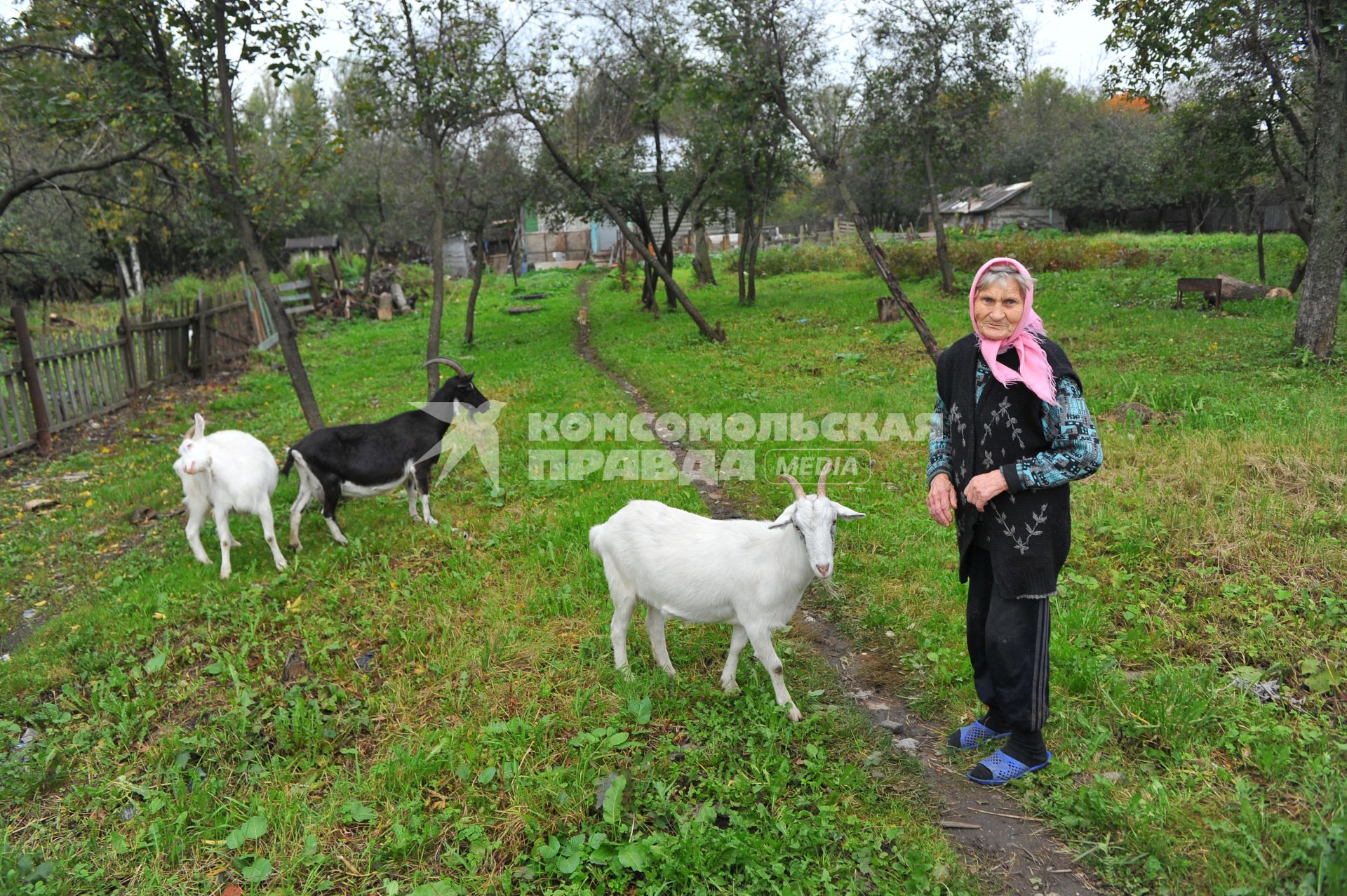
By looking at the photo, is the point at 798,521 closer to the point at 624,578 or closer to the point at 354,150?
the point at 624,578

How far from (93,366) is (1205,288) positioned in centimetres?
2119

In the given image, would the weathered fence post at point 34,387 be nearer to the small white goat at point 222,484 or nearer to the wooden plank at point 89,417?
the wooden plank at point 89,417

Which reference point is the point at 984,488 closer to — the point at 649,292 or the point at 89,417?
the point at 89,417

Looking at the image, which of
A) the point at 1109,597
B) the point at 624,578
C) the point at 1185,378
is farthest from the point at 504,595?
the point at 1185,378

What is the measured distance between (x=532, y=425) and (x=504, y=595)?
5.03 m

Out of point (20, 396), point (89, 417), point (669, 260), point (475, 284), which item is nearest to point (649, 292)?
point (669, 260)

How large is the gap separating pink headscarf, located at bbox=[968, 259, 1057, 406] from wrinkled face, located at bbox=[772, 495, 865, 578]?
103 centimetres

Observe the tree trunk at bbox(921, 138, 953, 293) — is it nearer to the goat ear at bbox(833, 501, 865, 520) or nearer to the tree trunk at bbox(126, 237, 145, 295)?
the goat ear at bbox(833, 501, 865, 520)

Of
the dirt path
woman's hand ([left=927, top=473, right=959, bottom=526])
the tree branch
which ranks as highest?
the tree branch

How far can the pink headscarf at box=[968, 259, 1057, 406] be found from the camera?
3211mm

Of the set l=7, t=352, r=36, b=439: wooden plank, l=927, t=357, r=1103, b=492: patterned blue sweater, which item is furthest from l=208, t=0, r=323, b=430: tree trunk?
l=927, t=357, r=1103, b=492: patterned blue sweater

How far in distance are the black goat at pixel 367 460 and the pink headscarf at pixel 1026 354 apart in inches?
224

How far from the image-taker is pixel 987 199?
5103cm

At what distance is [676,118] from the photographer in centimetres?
2278
